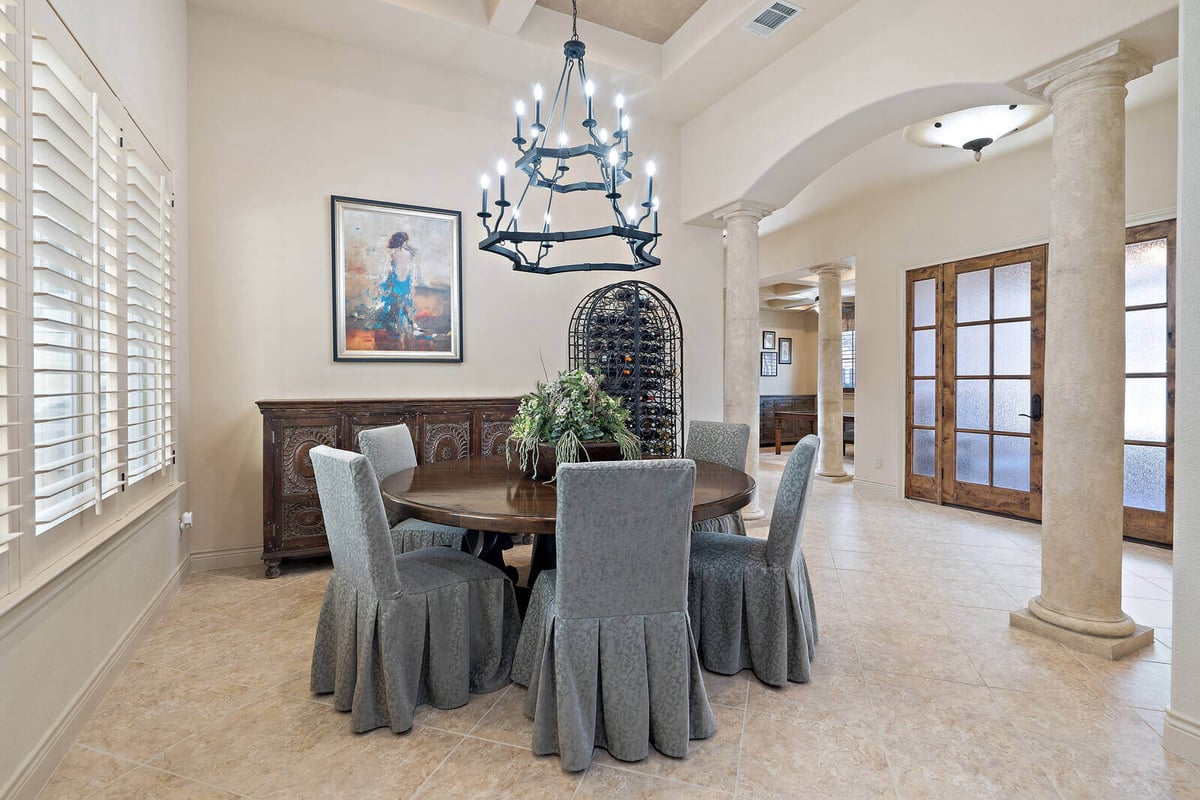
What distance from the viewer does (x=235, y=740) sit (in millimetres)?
1934

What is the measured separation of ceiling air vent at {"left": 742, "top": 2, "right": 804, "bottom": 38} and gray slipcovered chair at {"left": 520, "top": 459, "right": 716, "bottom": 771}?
3.22 meters

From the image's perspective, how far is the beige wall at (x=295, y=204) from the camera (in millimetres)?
3686

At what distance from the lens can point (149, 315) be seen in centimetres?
283

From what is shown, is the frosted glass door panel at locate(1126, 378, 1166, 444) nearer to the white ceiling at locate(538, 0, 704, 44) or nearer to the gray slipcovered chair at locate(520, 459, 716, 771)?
the white ceiling at locate(538, 0, 704, 44)

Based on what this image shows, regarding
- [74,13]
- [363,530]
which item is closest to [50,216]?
[74,13]

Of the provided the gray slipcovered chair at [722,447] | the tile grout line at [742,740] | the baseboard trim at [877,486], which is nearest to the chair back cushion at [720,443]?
the gray slipcovered chair at [722,447]

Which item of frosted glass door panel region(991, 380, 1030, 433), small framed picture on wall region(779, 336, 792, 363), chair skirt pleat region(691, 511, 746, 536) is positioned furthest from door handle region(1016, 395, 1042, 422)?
small framed picture on wall region(779, 336, 792, 363)

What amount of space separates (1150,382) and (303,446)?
5636 millimetres

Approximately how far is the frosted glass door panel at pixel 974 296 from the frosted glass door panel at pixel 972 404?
569 millimetres

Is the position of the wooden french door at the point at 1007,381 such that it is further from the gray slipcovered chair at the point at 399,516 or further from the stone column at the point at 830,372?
the gray slipcovered chair at the point at 399,516

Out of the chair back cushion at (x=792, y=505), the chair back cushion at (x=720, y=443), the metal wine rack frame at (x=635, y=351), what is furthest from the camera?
the metal wine rack frame at (x=635, y=351)

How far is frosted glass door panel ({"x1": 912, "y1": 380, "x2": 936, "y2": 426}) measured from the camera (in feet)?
18.5

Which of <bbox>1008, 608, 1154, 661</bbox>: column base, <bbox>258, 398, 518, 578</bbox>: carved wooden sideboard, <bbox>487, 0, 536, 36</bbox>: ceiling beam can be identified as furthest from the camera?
<bbox>487, 0, 536, 36</bbox>: ceiling beam

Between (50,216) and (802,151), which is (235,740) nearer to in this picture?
(50,216)
